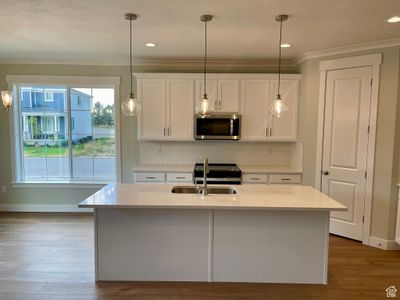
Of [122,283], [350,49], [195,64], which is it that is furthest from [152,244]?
[350,49]

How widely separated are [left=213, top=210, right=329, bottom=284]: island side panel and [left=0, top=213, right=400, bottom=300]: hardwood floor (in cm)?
10

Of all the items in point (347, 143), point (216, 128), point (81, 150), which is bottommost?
point (81, 150)

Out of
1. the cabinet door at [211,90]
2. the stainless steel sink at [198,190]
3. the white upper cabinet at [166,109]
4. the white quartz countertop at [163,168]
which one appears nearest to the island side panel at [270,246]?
the stainless steel sink at [198,190]

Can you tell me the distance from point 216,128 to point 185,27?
5.80ft

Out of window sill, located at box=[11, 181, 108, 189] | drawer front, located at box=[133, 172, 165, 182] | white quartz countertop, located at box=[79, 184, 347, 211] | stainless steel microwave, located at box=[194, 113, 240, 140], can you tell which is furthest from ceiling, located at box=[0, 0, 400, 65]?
window sill, located at box=[11, 181, 108, 189]

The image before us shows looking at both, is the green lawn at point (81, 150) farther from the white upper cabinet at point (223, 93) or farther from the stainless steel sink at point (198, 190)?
the stainless steel sink at point (198, 190)

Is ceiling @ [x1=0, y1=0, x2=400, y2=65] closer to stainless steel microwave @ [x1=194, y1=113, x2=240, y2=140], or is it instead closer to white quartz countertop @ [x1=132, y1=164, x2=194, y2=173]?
stainless steel microwave @ [x1=194, y1=113, x2=240, y2=140]

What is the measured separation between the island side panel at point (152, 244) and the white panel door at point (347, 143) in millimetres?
2197

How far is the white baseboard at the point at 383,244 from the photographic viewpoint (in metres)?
3.56

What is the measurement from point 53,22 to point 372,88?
12.3 ft

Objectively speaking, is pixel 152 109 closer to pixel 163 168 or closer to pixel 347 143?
pixel 163 168

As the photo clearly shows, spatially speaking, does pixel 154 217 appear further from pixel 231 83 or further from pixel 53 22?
pixel 231 83

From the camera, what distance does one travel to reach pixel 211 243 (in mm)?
2766

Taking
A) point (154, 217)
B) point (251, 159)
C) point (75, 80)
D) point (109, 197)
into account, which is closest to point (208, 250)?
point (154, 217)
